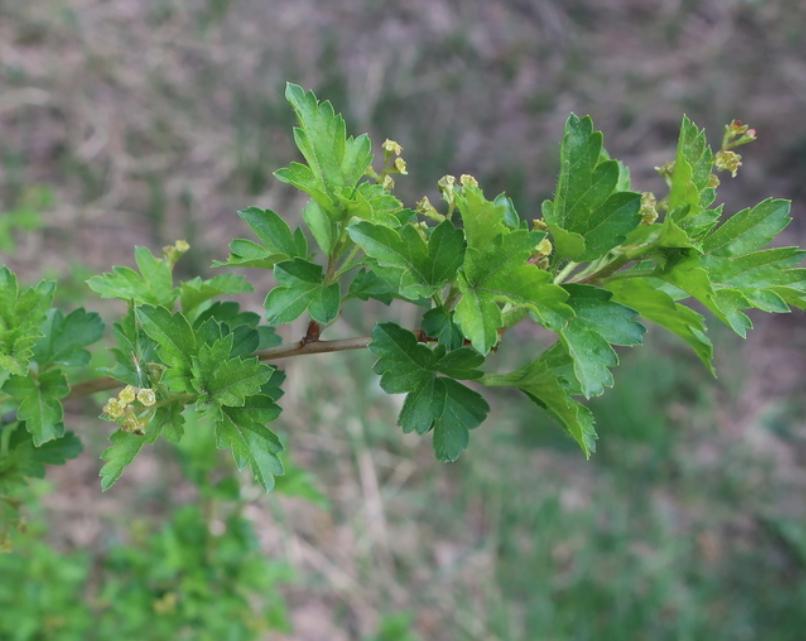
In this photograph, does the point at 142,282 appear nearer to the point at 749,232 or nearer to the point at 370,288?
the point at 370,288

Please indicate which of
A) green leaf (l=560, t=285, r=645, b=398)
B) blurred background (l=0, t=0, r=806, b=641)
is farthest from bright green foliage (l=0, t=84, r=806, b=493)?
blurred background (l=0, t=0, r=806, b=641)

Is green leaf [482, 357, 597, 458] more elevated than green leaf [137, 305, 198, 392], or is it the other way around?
green leaf [482, 357, 597, 458]

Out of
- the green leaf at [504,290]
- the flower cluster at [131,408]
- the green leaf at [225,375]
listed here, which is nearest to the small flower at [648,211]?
the green leaf at [504,290]

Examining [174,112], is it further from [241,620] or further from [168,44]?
[241,620]

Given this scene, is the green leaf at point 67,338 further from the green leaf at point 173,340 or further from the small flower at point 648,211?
the small flower at point 648,211

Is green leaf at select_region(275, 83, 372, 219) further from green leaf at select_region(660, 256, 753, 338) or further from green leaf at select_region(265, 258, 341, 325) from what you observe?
green leaf at select_region(660, 256, 753, 338)

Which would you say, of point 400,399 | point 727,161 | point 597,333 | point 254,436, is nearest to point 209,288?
point 254,436
